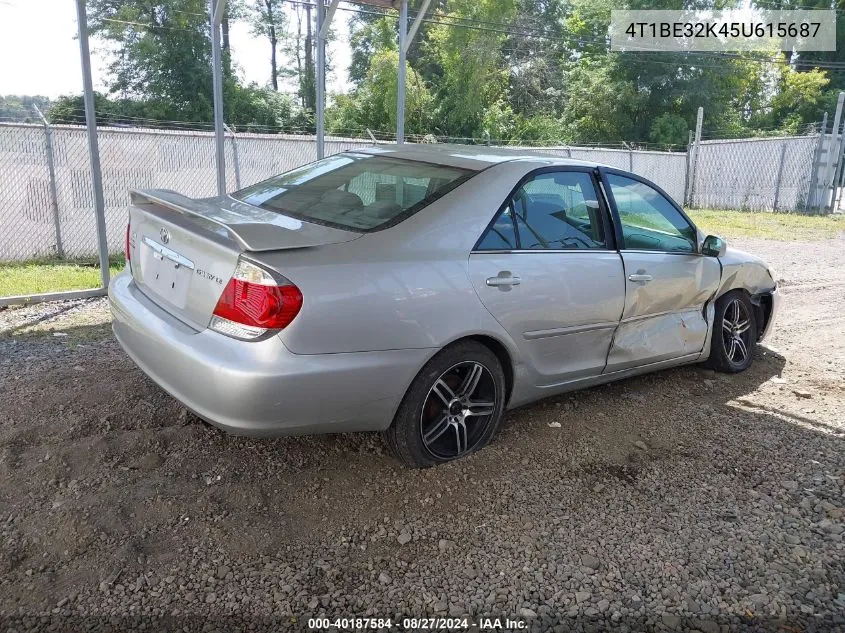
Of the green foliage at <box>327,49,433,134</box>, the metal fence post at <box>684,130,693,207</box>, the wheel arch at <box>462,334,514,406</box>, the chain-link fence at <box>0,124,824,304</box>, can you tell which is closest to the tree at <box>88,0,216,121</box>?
the green foliage at <box>327,49,433,134</box>

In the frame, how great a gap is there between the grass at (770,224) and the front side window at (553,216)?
9858mm

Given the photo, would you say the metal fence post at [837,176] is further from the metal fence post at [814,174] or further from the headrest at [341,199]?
the headrest at [341,199]

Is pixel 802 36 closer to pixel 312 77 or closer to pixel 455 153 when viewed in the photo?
pixel 312 77

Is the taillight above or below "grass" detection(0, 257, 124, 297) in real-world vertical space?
above

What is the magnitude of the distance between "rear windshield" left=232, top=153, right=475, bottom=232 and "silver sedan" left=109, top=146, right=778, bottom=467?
2cm

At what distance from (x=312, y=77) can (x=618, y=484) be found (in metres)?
34.0

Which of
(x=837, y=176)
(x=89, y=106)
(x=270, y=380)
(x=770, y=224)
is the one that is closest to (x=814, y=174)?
(x=837, y=176)

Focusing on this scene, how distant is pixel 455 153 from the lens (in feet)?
13.2

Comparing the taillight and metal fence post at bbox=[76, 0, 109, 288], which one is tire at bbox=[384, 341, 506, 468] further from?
metal fence post at bbox=[76, 0, 109, 288]

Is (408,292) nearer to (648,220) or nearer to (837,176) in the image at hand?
(648,220)

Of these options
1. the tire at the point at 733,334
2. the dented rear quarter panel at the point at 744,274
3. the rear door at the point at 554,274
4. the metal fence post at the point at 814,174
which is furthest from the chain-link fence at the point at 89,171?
the metal fence post at the point at 814,174

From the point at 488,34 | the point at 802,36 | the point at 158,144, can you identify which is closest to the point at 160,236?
the point at 158,144

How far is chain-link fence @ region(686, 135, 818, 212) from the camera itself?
61.2 ft

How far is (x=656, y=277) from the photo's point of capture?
4254 mm
